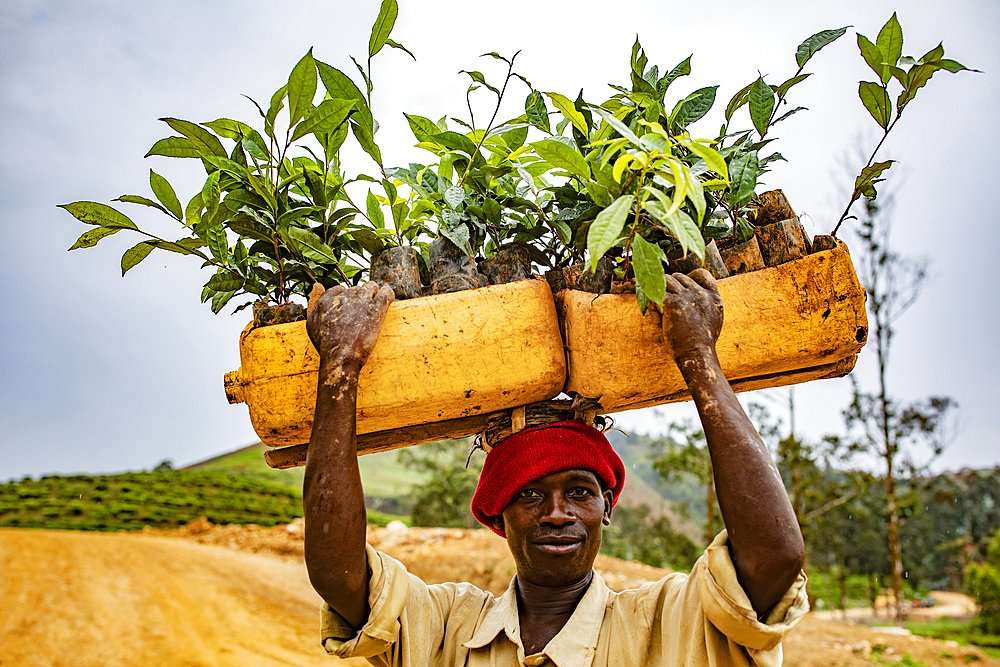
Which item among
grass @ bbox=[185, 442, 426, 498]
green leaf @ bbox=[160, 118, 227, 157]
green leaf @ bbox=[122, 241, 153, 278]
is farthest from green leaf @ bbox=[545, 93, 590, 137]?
grass @ bbox=[185, 442, 426, 498]

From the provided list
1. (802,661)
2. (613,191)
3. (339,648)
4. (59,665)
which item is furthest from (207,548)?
(613,191)

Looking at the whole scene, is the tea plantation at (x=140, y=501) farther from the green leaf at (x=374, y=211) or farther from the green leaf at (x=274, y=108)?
the green leaf at (x=274, y=108)

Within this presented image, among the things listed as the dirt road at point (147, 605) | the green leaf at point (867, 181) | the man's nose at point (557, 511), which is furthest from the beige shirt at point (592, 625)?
the dirt road at point (147, 605)

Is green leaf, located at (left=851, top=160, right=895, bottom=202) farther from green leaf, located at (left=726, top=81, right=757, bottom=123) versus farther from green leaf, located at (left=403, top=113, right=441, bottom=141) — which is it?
green leaf, located at (left=403, top=113, right=441, bottom=141)

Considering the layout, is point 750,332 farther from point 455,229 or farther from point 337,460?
point 337,460

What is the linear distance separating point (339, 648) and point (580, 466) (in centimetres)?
66

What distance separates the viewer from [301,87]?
4.32 ft

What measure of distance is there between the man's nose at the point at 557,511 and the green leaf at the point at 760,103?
95 cm

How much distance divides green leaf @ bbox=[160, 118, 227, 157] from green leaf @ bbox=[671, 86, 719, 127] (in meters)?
1.00

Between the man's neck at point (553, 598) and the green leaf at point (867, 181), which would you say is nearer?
the green leaf at point (867, 181)

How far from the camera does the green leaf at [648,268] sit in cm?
112

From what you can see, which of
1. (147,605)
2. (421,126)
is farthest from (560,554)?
(147,605)

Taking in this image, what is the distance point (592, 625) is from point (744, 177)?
105 centimetres

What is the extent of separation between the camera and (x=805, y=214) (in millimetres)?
1381
